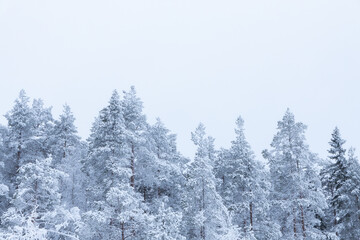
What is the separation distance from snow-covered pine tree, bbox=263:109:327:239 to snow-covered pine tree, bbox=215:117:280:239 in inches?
50.5

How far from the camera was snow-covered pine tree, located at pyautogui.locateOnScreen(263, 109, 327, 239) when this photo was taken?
29219 mm

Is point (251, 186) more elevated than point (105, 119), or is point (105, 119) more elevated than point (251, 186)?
point (105, 119)

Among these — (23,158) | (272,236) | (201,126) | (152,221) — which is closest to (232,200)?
(272,236)

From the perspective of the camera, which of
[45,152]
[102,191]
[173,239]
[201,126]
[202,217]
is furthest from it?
[45,152]

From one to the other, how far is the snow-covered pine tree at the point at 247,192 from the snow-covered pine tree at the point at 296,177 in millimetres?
1284

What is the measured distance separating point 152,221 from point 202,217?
5.40 meters

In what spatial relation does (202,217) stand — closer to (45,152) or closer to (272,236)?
(272,236)

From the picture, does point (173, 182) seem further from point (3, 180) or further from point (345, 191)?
point (345, 191)

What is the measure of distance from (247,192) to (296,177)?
4111 mm

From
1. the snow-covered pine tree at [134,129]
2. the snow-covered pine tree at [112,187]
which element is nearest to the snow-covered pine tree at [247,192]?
the snow-covered pine tree at [134,129]

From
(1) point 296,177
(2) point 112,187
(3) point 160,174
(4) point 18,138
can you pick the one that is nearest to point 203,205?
(3) point 160,174

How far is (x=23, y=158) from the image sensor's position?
29.9m

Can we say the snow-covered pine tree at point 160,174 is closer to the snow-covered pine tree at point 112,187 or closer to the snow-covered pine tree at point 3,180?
the snow-covered pine tree at point 112,187

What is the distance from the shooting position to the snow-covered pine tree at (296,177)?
29219mm
